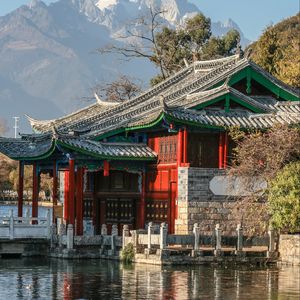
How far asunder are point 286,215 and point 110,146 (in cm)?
929

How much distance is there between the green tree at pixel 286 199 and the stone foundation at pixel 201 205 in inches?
149

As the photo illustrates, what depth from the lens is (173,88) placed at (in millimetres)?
49562

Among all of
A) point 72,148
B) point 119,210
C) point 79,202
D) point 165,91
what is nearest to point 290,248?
point 79,202

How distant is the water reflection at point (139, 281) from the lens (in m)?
27.8

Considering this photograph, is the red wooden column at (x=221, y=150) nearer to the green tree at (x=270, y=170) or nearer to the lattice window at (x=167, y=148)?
the green tree at (x=270, y=170)

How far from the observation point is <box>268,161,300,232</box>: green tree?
36000mm

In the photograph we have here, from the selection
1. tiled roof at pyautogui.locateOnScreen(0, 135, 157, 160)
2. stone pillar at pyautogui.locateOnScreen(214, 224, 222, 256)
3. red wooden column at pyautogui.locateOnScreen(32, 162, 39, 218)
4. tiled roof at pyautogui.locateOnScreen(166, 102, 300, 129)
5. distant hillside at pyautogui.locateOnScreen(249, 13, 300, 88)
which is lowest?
stone pillar at pyautogui.locateOnScreen(214, 224, 222, 256)

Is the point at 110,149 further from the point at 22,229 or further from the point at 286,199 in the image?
the point at 286,199

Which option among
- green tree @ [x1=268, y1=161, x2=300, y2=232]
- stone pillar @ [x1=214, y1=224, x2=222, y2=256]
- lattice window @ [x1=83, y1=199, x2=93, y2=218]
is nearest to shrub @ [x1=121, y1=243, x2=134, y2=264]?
stone pillar @ [x1=214, y1=224, x2=222, y2=256]

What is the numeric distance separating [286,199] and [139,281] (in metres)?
7.71

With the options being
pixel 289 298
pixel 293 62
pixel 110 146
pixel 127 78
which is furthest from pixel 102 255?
pixel 127 78

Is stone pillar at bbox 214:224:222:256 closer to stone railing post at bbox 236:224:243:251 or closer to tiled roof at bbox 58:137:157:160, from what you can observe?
stone railing post at bbox 236:224:243:251

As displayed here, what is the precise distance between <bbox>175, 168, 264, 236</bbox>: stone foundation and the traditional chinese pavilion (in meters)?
0.20

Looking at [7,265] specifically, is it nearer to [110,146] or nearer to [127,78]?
[110,146]
